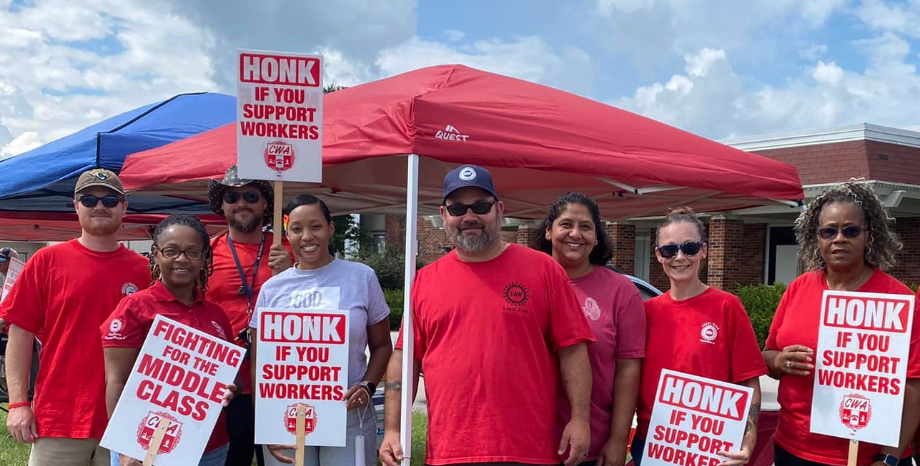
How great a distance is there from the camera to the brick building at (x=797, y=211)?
15.2 meters

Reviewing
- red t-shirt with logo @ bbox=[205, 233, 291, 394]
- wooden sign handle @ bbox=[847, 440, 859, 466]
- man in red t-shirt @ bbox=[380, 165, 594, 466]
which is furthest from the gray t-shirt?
wooden sign handle @ bbox=[847, 440, 859, 466]

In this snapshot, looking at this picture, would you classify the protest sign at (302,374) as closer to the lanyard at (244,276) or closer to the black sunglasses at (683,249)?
the lanyard at (244,276)

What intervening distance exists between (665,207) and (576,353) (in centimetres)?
384

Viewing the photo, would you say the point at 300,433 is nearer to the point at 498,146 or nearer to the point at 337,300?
the point at 337,300

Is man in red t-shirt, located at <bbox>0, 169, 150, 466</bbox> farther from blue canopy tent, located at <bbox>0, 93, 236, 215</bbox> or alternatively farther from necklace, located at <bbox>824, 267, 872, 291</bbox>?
necklace, located at <bbox>824, 267, 872, 291</bbox>

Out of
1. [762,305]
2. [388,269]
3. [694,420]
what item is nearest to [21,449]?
[694,420]

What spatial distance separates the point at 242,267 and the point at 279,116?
0.76m

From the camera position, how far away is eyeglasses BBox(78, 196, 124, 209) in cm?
349

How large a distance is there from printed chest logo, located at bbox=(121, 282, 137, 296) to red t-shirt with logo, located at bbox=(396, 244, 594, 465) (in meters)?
1.44

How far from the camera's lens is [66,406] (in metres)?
3.37

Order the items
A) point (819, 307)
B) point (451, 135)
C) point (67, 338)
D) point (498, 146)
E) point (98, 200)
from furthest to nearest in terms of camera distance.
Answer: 1. point (498, 146)
2. point (451, 135)
3. point (98, 200)
4. point (67, 338)
5. point (819, 307)

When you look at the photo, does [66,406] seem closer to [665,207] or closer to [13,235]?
[665,207]

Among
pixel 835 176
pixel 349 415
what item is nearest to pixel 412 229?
pixel 349 415

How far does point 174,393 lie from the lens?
306 centimetres
